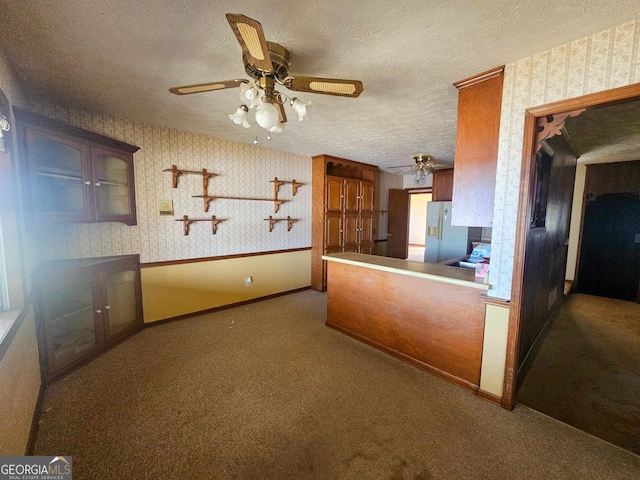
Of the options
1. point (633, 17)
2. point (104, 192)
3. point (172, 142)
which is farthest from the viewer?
point (172, 142)

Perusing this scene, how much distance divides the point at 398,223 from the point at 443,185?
1245mm

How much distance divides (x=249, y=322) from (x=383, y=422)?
81.2 inches

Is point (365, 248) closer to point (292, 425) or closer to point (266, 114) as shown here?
point (292, 425)

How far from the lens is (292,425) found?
5.54ft

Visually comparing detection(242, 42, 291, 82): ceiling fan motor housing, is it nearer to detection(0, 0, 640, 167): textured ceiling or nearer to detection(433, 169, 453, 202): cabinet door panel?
detection(0, 0, 640, 167): textured ceiling

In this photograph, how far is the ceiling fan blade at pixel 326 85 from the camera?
1.42 meters

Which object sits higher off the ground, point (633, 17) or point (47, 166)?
point (633, 17)

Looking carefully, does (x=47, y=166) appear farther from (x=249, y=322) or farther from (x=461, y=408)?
(x=461, y=408)

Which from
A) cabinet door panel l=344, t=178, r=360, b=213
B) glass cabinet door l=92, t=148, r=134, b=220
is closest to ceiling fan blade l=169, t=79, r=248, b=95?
glass cabinet door l=92, t=148, r=134, b=220

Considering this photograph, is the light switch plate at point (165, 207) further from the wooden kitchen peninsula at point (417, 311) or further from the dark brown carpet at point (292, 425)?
the wooden kitchen peninsula at point (417, 311)

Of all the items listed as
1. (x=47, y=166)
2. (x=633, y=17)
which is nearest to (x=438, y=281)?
(x=633, y=17)

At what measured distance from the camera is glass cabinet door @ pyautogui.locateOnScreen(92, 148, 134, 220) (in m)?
2.44

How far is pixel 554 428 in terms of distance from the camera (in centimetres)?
169

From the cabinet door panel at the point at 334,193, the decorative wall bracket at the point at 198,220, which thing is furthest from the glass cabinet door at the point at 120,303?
the cabinet door panel at the point at 334,193
